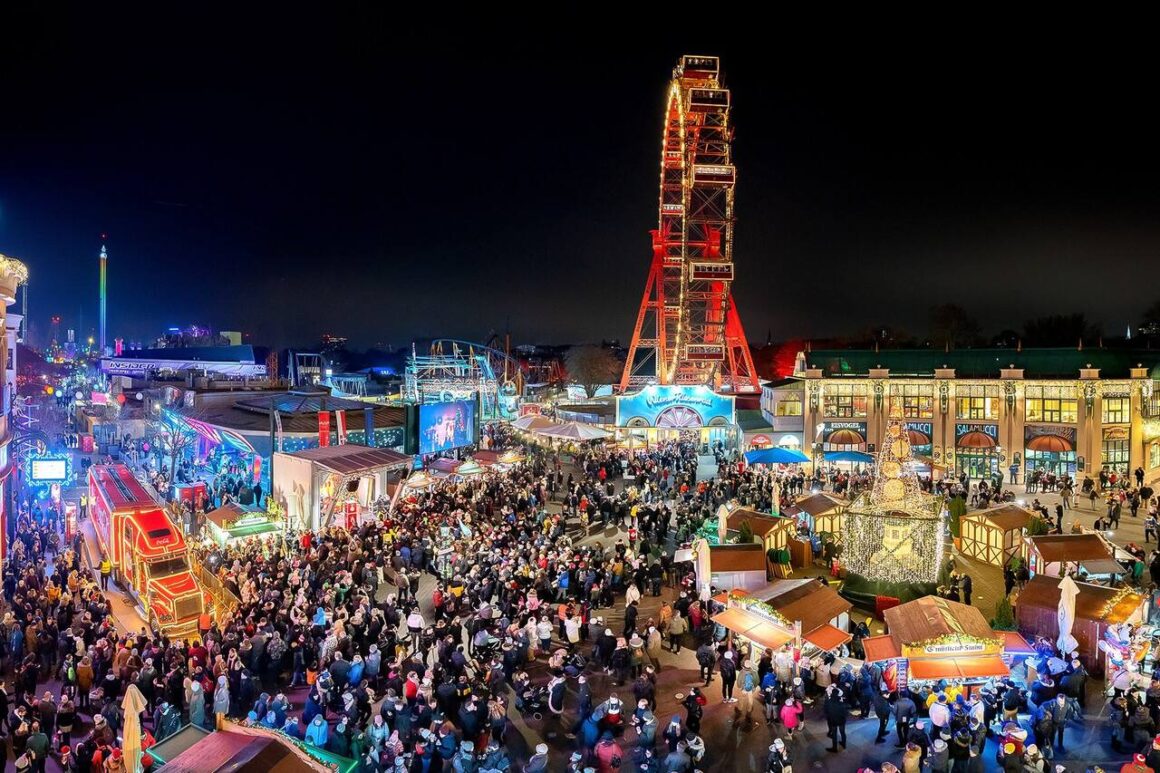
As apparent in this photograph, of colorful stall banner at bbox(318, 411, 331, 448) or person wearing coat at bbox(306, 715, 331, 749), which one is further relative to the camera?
colorful stall banner at bbox(318, 411, 331, 448)

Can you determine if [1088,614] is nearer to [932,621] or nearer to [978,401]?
[932,621]

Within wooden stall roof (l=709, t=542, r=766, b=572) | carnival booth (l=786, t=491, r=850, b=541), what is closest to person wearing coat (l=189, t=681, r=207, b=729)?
wooden stall roof (l=709, t=542, r=766, b=572)

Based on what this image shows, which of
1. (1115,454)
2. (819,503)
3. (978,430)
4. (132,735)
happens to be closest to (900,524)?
(819,503)

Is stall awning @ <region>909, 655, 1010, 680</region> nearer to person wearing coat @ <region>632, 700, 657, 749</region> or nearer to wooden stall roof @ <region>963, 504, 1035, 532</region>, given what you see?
person wearing coat @ <region>632, 700, 657, 749</region>

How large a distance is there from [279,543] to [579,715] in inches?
407

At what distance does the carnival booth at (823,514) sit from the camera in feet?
56.3

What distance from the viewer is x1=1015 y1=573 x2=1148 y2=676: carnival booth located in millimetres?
10320

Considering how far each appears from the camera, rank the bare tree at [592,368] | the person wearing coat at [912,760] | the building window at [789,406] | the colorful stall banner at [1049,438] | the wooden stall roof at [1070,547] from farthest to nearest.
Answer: the bare tree at [592,368], the building window at [789,406], the colorful stall banner at [1049,438], the wooden stall roof at [1070,547], the person wearing coat at [912,760]

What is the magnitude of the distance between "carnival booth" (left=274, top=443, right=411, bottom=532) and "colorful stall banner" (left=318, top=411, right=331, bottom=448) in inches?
69.6

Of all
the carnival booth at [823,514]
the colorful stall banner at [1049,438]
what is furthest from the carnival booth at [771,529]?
the colorful stall banner at [1049,438]

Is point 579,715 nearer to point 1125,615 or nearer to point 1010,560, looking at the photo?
point 1125,615

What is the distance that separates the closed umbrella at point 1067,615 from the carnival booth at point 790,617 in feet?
9.71

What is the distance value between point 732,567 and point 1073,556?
6.44 metres

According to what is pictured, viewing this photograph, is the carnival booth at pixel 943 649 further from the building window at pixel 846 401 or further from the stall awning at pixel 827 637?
the building window at pixel 846 401
